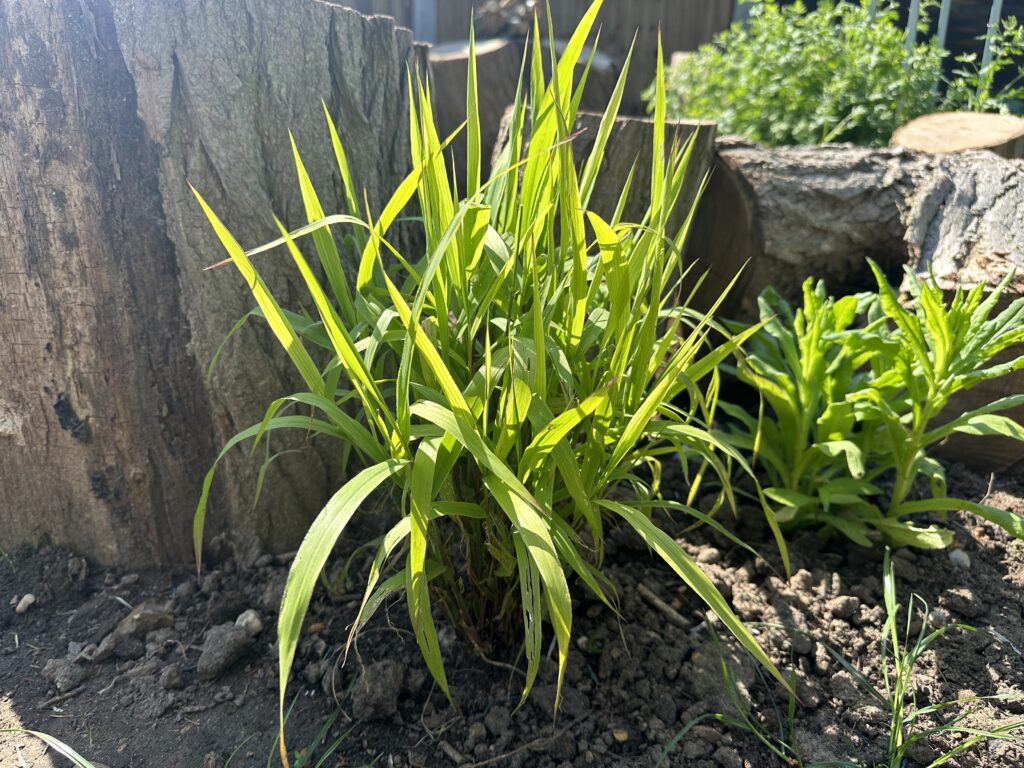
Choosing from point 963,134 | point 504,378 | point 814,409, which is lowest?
point 814,409

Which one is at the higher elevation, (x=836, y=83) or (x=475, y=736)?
(x=836, y=83)

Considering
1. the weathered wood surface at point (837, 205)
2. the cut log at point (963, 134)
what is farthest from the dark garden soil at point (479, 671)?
the cut log at point (963, 134)

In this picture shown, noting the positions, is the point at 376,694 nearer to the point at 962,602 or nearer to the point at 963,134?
the point at 962,602

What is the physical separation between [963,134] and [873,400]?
5.28 ft

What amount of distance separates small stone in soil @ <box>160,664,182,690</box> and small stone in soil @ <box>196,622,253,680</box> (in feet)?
0.13

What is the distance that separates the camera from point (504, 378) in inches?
48.1

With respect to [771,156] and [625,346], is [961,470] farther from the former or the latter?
[625,346]

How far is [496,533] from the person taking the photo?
136 cm

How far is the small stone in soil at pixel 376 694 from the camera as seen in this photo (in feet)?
4.66

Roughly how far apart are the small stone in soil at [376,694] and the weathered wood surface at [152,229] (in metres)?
0.52

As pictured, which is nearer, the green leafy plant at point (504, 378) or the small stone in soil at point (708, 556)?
the green leafy plant at point (504, 378)

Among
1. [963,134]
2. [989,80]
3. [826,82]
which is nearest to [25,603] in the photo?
[963,134]

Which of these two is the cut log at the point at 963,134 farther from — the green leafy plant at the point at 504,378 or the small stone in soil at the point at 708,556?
the green leafy plant at the point at 504,378

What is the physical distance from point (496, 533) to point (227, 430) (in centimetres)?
72
